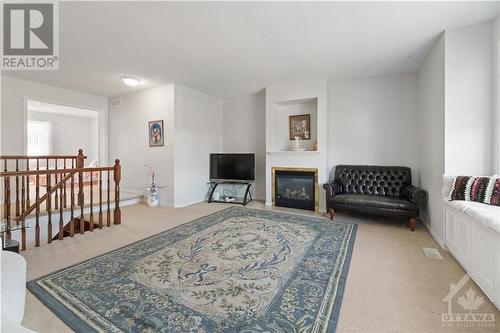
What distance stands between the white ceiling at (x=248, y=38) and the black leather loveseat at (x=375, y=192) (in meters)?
1.87

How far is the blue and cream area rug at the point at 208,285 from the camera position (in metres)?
1.41

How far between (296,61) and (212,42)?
1440 millimetres

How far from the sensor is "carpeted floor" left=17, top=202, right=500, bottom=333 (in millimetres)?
1414

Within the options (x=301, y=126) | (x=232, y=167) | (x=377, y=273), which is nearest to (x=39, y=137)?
(x=232, y=167)

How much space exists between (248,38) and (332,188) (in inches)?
109

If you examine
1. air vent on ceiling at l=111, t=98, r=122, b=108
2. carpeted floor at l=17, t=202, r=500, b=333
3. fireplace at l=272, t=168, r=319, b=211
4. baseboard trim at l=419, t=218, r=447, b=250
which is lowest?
carpeted floor at l=17, t=202, r=500, b=333

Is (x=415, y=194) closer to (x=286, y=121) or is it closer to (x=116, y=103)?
(x=286, y=121)

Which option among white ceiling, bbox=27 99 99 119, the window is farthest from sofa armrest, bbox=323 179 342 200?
the window

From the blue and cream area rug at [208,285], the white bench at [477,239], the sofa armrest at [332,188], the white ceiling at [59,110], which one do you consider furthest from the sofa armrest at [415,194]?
the white ceiling at [59,110]

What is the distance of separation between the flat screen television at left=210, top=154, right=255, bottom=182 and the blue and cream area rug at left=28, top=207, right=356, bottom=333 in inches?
92.6

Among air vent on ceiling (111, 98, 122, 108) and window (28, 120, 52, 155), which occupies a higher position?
air vent on ceiling (111, 98, 122, 108)

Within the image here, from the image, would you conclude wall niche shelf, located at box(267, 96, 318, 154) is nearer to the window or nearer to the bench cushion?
the bench cushion

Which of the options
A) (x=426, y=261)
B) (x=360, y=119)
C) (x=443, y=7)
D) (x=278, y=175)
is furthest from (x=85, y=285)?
(x=360, y=119)

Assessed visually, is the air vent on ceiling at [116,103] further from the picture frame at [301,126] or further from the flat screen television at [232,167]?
the picture frame at [301,126]
